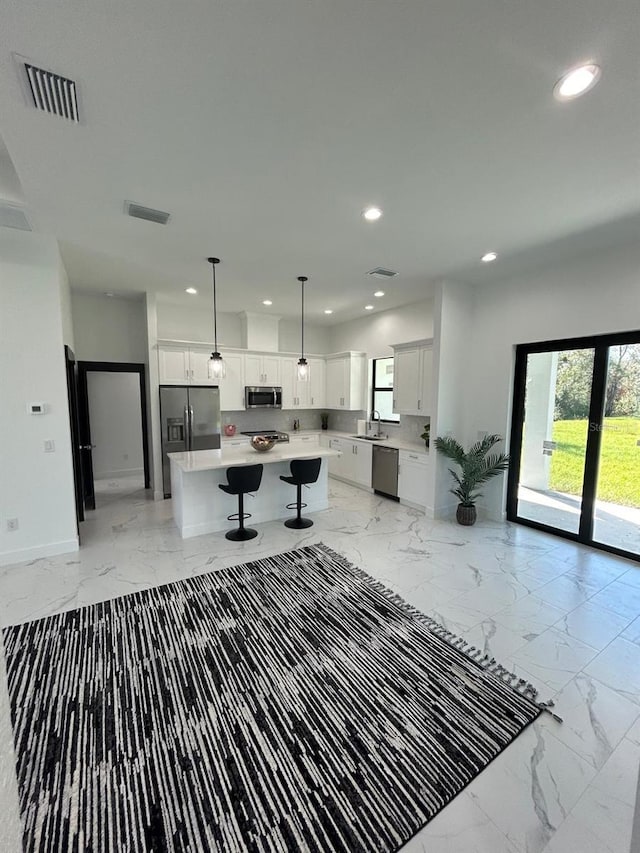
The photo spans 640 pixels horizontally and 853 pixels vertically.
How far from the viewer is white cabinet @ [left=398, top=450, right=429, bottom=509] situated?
16.8ft

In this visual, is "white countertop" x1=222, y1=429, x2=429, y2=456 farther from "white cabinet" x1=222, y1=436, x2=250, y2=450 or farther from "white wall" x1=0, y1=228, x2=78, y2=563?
"white wall" x1=0, y1=228, x2=78, y2=563

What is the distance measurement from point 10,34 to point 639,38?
2637 mm

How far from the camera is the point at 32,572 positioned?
11.1 ft

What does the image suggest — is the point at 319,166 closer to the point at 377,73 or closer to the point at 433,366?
the point at 377,73

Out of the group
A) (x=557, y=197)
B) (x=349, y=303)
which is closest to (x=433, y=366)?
(x=349, y=303)

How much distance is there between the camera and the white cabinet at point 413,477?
5.12 metres

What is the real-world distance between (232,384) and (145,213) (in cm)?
348

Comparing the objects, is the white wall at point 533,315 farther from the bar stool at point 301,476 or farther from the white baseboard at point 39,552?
the white baseboard at point 39,552

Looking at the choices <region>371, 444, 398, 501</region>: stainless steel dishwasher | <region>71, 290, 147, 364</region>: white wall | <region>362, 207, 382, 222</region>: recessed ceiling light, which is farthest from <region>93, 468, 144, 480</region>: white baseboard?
<region>362, 207, 382, 222</region>: recessed ceiling light

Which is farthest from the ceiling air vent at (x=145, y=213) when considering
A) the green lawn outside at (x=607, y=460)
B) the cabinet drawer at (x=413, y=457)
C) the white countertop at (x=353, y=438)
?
the green lawn outside at (x=607, y=460)

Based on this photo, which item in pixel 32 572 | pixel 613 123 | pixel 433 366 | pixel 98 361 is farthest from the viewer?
pixel 98 361

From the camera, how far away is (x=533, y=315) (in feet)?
14.2

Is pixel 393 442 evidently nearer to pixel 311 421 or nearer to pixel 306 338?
pixel 311 421

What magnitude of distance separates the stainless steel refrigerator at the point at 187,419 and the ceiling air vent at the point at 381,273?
3.07 meters
